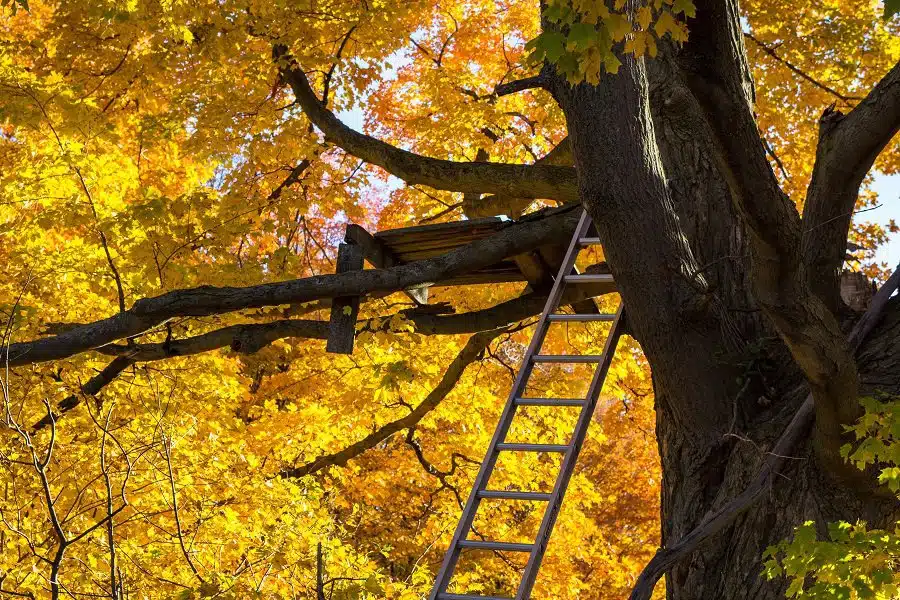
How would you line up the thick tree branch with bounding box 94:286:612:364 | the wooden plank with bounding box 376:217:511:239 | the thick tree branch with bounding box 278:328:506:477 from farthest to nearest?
the thick tree branch with bounding box 278:328:506:477 < the thick tree branch with bounding box 94:286:612:364 < the wooden plank with bounding box 376:217:511:239

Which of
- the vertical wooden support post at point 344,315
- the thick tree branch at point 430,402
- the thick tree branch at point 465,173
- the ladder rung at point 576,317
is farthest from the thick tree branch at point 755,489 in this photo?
the thick tree branch at point 430,402

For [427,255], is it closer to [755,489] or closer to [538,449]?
[538,449]

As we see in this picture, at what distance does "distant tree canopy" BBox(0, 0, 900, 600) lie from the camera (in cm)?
341

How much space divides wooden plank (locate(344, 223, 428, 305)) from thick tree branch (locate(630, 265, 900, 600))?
87.7 inches

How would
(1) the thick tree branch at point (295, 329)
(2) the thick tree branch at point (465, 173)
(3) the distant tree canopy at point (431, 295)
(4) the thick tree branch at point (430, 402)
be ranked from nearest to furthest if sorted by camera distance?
(3) the distant tree canopy at point (431, 295)
(1) the thick tree branch at point (295, 329)
(2) the thick tree branch at point (465, 173)
(4) the thick tree branch at point (430, 402)

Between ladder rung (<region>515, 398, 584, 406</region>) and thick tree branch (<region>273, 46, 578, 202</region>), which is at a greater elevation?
thick tree branch (<region>273, 46, 578, 202</region>)

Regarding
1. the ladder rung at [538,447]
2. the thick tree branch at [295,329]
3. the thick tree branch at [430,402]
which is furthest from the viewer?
the thick tree branch at [430,402]

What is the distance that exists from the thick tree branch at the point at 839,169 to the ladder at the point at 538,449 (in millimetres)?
1049

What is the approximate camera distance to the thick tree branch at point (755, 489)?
3.09m

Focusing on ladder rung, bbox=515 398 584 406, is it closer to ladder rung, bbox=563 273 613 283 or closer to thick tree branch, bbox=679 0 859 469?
ladder rung, bbox=563 273 613 283

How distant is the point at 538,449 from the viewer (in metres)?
4.26

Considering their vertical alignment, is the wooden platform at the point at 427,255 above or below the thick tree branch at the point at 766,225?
above

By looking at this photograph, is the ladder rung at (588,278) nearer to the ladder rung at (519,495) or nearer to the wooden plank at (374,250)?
the wooden plank at (374,250)

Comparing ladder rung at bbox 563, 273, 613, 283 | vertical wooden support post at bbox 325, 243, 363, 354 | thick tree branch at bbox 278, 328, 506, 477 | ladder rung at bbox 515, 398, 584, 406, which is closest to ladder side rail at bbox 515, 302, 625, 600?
ladder rung at bbox 515, 398, 584, 406
